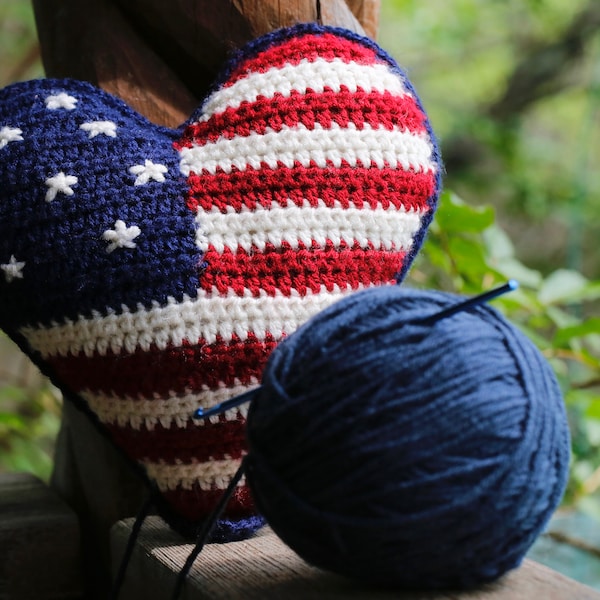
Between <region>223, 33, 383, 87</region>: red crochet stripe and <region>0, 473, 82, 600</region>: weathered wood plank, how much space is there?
407 millimetres

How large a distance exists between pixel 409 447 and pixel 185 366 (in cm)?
21

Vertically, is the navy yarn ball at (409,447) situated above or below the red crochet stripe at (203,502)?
above

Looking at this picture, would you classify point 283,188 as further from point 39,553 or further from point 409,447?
point 39,553

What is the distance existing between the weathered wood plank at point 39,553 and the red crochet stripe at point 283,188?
13.2 inches

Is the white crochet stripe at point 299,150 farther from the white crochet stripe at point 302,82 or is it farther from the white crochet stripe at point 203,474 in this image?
the white crochet stripe at point 203,474

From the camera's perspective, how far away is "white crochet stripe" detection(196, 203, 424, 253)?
0.53m

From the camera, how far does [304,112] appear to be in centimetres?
54

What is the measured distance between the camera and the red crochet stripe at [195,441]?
1.74ft

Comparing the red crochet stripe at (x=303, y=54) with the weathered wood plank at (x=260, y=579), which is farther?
the red crochet stripe at (x=303, y=54)

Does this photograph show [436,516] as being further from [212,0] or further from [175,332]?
[212,0]

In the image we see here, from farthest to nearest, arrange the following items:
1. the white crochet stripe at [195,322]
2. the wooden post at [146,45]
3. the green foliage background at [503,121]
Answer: the green foliage background at [503,121], the wooden post at [146,45], the white crochet stripe at [195,322]

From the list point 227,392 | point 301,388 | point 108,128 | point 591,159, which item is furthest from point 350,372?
point 591,159

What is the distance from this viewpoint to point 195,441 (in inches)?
21.0

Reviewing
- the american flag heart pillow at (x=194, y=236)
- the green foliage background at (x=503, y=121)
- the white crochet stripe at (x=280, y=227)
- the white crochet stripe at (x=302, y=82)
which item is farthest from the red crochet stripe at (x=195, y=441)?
the green foliage background at (x=503, y=121)
